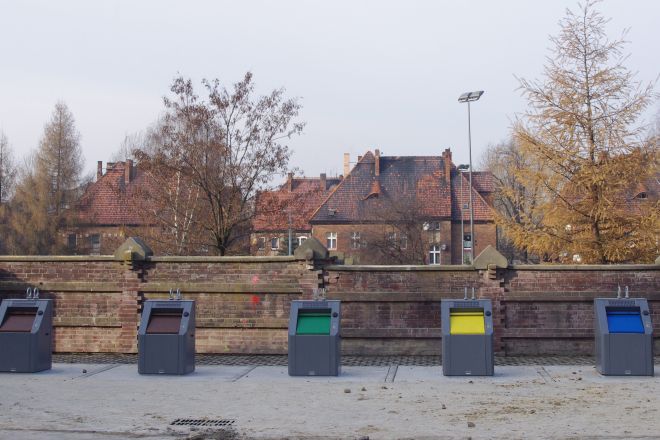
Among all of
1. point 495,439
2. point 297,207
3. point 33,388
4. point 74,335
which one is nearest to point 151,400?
point 33,388

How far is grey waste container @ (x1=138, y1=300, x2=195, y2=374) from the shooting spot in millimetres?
12797

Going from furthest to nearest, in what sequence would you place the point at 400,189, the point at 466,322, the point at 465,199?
the point at 465,199, the point at 400,189, the point at 466,322

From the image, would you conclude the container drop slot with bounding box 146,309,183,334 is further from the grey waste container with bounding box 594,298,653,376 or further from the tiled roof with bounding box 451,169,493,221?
the tiled roof with bounding box 451,169,493,221

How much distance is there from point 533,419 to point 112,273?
32.3 feet

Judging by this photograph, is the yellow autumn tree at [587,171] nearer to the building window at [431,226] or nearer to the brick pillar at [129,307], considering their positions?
the brick pillar at [129,307]

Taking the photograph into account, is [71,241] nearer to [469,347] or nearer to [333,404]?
[469,347]

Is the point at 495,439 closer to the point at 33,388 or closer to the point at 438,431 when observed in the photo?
the point at 438,431

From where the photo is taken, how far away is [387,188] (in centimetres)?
6116

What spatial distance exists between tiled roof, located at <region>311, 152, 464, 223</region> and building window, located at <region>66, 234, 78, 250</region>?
18245 millimetres

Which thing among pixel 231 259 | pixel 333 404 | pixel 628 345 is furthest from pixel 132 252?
pixel 628 345

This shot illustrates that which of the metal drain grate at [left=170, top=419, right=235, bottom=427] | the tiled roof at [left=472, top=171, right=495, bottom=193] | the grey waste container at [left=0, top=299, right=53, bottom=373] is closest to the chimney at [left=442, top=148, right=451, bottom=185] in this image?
the tiled roof at [left=472, top=171, right=495, bottom=193]

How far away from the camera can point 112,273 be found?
16031 millimetres

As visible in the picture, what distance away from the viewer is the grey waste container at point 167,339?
1280 centimetres

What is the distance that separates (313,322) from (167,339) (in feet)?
8.11
